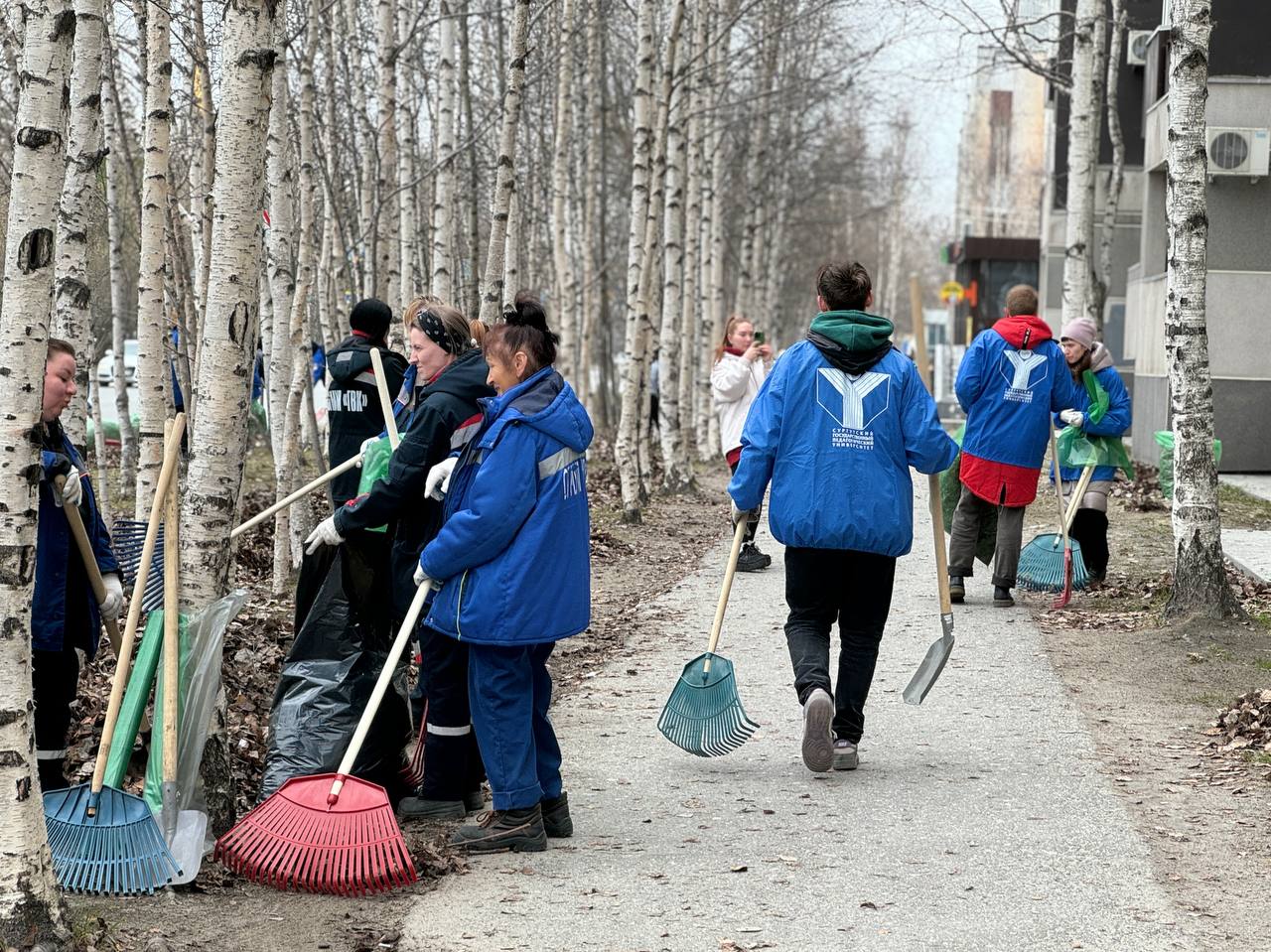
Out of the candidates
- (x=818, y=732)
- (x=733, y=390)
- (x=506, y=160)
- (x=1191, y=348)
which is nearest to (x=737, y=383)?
(x=733, y=390)

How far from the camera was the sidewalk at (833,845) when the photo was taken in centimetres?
444

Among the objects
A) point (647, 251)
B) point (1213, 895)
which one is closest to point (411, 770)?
point (1213, 895)

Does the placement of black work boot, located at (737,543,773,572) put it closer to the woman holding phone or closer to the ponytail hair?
the woman holding phone

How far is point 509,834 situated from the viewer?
5.13 meters

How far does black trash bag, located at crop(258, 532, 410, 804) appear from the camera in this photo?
5395 millimetres

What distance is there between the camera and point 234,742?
623 centimetres

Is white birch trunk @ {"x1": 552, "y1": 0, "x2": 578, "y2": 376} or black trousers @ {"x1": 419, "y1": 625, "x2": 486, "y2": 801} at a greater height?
white birch trunk @ {"x1": 552, "y1": 0, "x2": 578, "y2": 376}

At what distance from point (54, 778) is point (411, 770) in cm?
133

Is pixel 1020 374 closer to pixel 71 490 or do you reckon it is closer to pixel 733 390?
pixel 733 390

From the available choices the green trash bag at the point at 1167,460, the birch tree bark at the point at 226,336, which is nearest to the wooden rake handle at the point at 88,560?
the birch tree bark at the point at 226,336

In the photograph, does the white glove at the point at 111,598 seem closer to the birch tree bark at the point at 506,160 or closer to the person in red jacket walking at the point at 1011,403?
the person in red jacket walking at the point at 1011,403

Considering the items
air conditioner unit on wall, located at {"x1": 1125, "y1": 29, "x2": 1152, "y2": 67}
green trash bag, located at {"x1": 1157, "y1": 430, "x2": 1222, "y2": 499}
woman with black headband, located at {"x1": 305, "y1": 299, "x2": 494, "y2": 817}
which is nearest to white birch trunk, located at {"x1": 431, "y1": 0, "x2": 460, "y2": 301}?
green trash bag, located at {"x1": 1157, "y1": 430, "x2": 1222, "y2": 499}

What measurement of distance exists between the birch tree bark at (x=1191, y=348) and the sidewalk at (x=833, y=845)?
144cm

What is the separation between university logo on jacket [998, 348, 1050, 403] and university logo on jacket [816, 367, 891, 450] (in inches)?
145
